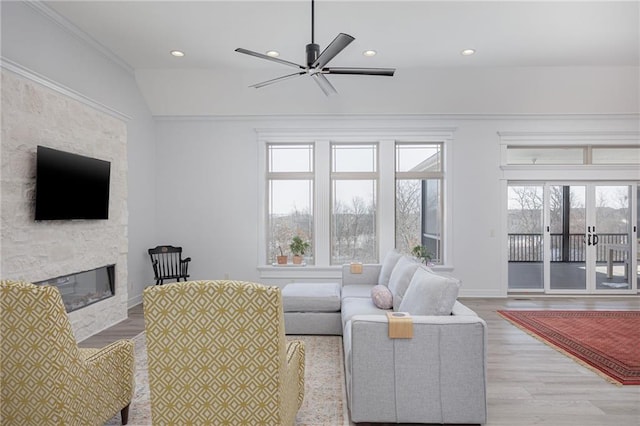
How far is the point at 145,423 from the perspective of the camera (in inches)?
89.9

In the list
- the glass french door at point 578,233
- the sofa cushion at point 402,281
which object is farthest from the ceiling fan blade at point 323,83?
the glass french door at point 578,233

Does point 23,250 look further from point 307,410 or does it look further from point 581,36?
point 581,36

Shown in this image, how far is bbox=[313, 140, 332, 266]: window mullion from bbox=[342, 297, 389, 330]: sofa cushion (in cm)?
208

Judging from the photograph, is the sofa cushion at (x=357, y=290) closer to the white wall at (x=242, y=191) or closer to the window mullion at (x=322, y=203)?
the window mullion at (x=322, y=203)

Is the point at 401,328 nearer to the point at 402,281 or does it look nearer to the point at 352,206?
the point at 402,281

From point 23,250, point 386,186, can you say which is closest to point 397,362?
point 23,250

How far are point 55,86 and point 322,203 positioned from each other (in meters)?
3.73

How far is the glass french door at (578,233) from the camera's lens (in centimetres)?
590

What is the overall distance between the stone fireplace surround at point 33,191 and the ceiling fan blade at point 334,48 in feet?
8.44

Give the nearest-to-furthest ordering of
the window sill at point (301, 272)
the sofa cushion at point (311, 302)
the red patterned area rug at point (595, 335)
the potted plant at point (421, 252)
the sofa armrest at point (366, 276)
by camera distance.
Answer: the red patterned area rug at point (595, 335) < the sofa cushion at point (311, 302) < the sofa armrest at point (366, 276) < the potted plant at point (421, 252) < the window sill at point (301, 272)

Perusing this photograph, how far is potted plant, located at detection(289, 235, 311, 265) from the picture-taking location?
19.1 feet

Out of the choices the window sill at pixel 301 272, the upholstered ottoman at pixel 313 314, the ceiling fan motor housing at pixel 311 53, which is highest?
the ceiling fan motor housing at pixel 311 53

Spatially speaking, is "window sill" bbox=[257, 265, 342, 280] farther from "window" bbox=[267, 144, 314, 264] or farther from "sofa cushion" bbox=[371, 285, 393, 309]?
"sofa cushion" bbox=[371, 285, 393, 309]

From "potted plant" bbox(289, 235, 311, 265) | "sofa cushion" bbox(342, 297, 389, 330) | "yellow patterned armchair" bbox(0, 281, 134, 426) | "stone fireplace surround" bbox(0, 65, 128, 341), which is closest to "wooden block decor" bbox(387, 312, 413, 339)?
"sofa cushion" bbox(342, 297, 389, 330)
